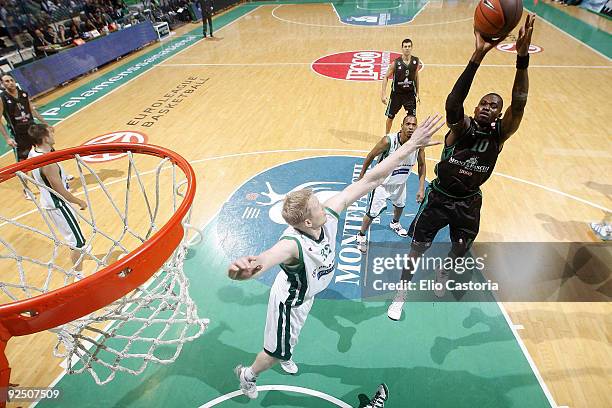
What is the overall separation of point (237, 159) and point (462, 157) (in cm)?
471

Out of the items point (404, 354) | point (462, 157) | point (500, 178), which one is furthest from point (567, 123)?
point (404, 354)

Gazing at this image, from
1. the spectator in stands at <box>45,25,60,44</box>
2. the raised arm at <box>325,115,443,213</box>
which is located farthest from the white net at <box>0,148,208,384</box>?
the spectator in stands at <box>45,25,60,44</box>

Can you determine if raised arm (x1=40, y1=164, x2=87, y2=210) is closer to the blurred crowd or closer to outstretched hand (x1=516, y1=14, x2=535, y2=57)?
outstretched hand (x1=516, y1=14, x2=535, y2=57)

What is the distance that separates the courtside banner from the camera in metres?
10.9

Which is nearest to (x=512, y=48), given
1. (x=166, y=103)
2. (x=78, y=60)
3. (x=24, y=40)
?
(x=166, y=103)

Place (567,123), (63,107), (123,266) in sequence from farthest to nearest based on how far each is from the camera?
(63,107), (567,123), (123,266)

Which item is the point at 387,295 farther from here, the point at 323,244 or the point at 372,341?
the point at 323,244

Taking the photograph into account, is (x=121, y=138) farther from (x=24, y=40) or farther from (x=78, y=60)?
(x=24, y=40)

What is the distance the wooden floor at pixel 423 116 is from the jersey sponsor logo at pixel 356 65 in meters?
0.44

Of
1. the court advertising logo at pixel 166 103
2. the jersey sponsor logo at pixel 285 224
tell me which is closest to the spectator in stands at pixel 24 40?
the court advertising logo at pixel 166 103

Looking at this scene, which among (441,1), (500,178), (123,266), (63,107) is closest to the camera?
(123,266)

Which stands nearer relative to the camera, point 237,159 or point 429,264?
point 429,264

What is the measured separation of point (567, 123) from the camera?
27.5 feet

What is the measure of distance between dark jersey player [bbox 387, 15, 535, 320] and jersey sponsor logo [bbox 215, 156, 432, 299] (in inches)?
31.7
